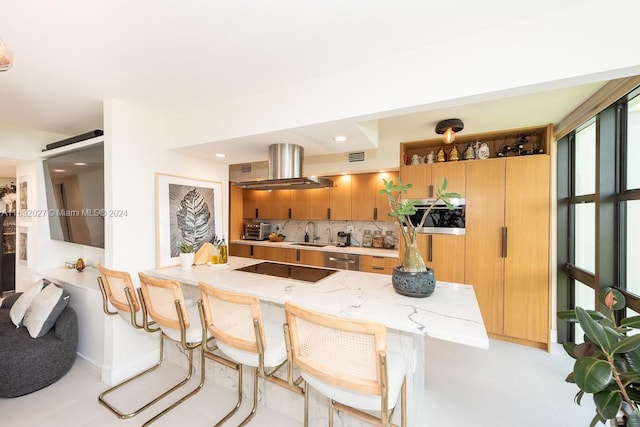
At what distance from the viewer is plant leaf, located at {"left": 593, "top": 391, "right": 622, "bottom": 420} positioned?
963 mm

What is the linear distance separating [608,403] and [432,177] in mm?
2609

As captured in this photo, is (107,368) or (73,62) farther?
(107,368)

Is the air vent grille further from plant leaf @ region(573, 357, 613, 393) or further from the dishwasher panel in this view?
plant leaf @ region(573, 357, 613, 393)

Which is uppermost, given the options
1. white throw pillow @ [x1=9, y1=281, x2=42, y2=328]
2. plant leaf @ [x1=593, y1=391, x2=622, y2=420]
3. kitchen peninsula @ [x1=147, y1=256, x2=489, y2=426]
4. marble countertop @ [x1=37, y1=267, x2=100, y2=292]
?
kitchen peninsula @ [x1=147, y1=256, x2=489, y2=426]

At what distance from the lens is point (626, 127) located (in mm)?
1938

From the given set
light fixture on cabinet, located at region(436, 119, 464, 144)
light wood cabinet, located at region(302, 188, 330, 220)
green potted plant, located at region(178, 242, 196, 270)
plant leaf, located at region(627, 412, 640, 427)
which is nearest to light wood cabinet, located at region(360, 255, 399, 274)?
light wood cabinet, located at region(302, 188, 330, 220)

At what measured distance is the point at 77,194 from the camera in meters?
2.71

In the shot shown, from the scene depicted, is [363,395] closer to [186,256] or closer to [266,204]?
[186,256]

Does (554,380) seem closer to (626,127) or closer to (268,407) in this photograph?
(626,127)

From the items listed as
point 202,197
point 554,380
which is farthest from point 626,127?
point 202,197

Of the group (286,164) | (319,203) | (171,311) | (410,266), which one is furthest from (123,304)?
(319,203)

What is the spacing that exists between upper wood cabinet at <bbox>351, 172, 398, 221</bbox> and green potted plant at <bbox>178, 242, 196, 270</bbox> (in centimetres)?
248

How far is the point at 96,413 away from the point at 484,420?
9.06 ft

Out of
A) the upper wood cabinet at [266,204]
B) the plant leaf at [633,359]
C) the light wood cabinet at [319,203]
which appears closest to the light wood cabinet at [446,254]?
the light wood cabinet at [319,203]
